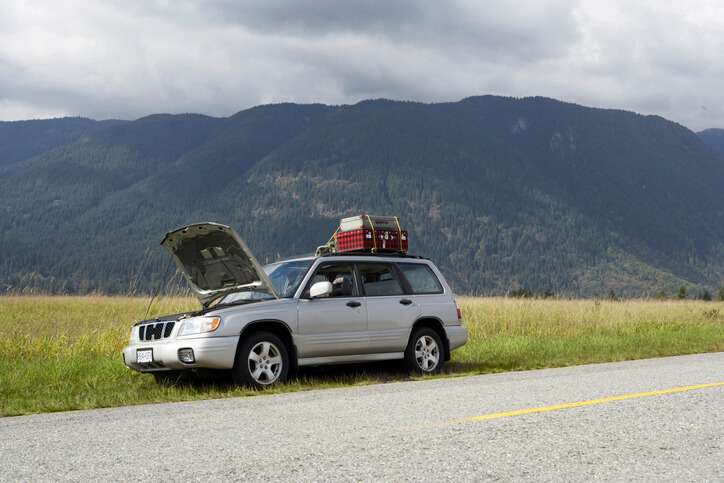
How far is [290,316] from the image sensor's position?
948 centimetres

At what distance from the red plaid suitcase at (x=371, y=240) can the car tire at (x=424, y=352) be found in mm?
1330

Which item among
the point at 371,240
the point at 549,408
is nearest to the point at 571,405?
the point at 549,408

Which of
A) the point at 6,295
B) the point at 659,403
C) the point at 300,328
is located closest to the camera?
the point at 659,403

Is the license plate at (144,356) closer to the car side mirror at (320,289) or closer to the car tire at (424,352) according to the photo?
the car side mirror at (320,289)

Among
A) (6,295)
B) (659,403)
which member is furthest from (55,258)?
(659,403)

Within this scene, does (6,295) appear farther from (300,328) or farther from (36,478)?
(36,478)

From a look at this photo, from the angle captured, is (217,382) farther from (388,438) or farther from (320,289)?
(388,438)

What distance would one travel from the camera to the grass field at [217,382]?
9.09 metres

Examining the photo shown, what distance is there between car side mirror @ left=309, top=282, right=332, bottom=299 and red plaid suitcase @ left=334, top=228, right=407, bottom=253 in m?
1.57

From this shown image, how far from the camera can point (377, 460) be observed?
500 cm

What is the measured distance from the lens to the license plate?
9.07 m

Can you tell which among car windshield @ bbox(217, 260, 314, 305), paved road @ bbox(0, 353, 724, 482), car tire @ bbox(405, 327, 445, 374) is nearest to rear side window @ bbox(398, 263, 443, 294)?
car tire @ bbox(405, 327, 445, 374)

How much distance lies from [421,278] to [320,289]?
235 centimetres

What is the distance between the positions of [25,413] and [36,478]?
3389 millimetres
